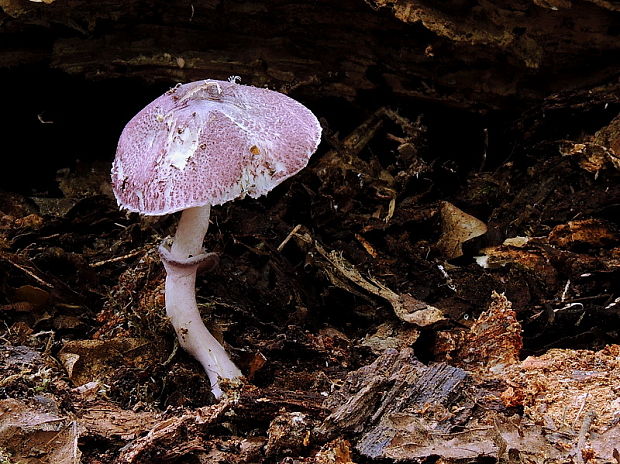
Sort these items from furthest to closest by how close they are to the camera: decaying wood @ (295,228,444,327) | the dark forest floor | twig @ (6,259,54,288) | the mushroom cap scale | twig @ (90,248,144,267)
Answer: twig @ (90,248,144,267) → twig @ (6,259,54,288) → decaying wood @ (295,228,444,327) → the mushroom cap scale → the dark forest floor

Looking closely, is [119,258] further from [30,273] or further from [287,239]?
[287,239]

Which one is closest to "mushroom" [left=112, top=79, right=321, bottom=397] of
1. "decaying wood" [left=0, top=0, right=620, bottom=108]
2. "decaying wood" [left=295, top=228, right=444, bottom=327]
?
"decaying wood" [left=295, top=228, right=444, bottom=327]

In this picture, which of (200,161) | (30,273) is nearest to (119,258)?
(30,273)

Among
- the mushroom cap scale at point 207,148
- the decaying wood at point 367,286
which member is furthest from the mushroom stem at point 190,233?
the decaying wood at point 367,286

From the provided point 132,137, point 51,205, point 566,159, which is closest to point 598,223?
point 566,159

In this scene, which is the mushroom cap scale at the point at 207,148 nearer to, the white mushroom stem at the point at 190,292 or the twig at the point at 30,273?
the white mushroom stem at the point at 190,292

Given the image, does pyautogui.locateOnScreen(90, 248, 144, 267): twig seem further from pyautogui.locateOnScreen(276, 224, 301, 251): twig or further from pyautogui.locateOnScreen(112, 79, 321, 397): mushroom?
pyautogui.locateOnScreen(276, 224, 301, 251): twig

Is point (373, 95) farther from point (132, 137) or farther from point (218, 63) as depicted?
point (132, 137)
